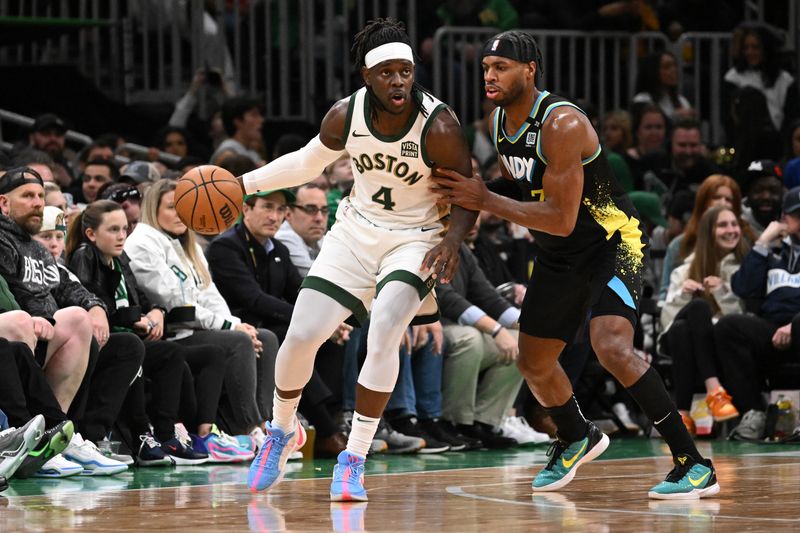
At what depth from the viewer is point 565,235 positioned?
20.2ft

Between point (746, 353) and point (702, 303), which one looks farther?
point (702, 303)

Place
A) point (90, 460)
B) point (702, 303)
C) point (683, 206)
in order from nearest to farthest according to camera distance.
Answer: point (90, 460)
point (702, 303)
point (683, 206)

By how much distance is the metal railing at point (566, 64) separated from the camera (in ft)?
45.7

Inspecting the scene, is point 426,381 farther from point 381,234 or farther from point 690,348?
point 381,234

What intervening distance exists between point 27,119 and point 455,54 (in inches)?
171

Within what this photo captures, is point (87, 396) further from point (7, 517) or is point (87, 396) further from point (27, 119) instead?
point (27, 119)

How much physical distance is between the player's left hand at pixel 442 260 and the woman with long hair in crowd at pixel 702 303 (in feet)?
14.9

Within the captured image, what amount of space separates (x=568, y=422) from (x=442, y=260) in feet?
3.83

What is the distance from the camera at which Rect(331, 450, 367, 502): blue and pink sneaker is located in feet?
20.0

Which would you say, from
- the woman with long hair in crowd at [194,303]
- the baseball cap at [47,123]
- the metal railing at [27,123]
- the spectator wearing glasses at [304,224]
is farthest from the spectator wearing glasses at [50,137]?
the woman with long hair in crowd at [194,303]

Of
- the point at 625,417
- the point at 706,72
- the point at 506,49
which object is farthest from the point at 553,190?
the point at 706,72

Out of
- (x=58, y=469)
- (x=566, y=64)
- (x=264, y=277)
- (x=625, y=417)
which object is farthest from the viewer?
(x=566, y=64)

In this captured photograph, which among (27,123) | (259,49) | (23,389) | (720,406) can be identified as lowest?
(720,406)

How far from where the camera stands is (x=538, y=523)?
5371 mm
